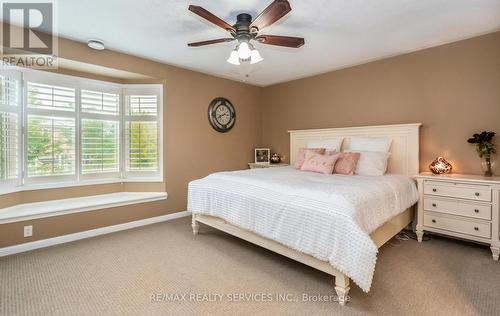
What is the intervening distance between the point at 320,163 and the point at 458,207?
1537 millimetres

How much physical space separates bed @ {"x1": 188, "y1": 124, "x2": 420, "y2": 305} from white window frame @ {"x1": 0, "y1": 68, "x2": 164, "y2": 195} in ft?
4.69

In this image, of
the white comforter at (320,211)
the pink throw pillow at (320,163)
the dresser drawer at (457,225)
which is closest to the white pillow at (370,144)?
the pink throw pillow at (320,163)

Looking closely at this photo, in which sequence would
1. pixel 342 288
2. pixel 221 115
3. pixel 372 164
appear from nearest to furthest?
pixel 342 288
pixel 372 164
pixel 221 115

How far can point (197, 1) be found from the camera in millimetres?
2207

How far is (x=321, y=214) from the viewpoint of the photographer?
6.15 ft

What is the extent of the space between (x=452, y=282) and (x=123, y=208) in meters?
3.79

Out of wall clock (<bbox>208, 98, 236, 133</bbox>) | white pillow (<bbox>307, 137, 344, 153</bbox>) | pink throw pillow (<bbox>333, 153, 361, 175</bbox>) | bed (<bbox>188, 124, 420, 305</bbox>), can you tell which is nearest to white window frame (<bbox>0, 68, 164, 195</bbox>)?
wall clock (<bbox>208, 98, 236, 133</bbox>)

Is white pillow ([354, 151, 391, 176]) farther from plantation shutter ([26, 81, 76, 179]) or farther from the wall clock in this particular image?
plantation shutter ([26, 81, 76, 179])

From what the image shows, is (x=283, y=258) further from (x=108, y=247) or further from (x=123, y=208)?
(x=123, y=208)

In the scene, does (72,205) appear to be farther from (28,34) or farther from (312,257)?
(312,257)

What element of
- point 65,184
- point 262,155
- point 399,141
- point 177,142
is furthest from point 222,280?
point 262,155

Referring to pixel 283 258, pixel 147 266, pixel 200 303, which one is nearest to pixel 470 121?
pixel 283 258

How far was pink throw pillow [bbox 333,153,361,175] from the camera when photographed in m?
3.17

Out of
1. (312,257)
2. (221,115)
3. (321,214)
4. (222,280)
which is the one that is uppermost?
(221,115)
